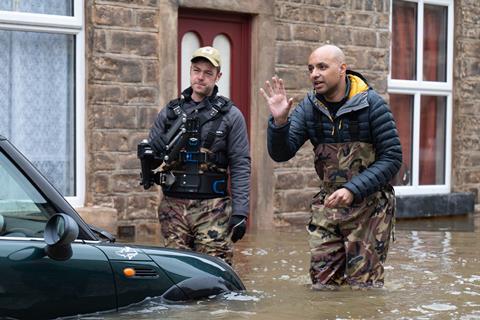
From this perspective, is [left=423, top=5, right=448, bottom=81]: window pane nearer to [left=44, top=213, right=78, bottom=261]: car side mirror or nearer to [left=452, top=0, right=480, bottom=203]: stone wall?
[left=452, top=0, right=480, bottom=203]: stone wall

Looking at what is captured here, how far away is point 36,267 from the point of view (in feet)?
15.0

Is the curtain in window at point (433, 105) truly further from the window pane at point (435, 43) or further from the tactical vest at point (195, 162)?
the tactical vest at point (195, 162)

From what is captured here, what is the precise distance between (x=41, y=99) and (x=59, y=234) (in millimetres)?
6124

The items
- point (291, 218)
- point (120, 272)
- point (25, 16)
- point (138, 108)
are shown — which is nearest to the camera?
point (120, 272)

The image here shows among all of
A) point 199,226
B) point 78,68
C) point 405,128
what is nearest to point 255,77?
point 78,68

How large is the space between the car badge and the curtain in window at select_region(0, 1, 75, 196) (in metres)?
5.39

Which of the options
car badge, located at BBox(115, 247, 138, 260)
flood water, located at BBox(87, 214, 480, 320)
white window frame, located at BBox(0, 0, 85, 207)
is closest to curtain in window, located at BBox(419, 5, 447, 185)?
flood water, located at BBox(87, 214, 480, 320)

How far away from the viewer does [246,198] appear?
718 cm

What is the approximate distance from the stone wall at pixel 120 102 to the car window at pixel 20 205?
562 centimetres

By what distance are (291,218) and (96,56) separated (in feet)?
10.5

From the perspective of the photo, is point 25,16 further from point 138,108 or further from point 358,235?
point 358,235

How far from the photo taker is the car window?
4.71 metres

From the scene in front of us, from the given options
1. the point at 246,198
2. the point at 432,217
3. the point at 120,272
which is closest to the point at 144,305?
the point at 120,272

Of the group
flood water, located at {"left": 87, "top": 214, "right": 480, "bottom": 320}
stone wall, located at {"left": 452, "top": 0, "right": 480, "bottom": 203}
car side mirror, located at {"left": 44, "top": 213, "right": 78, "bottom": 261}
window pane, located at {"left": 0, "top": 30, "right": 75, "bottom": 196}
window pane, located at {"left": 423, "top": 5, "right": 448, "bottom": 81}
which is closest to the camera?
car side mirror, located at {"left": 44, "top": 213, "right": 78, "bottom": 261}
